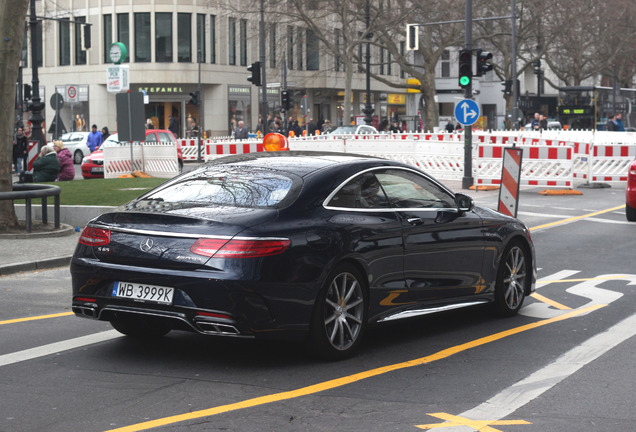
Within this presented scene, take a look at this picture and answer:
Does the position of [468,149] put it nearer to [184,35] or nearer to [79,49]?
[184,35]

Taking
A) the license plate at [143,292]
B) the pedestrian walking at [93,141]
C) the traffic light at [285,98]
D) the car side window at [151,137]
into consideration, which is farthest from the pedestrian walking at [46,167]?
the traffic light at [285,98]

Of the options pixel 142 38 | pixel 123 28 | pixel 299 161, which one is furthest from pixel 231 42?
pixel 299 161

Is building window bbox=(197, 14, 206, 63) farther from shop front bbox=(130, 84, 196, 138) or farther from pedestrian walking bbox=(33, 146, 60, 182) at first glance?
pedestrian walking bbox=(33, 146, 60, 182)

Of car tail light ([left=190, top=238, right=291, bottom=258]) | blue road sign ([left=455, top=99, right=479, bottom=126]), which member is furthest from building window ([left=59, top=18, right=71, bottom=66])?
car tail light ([left=190, top=238, right=291, bottom=258])

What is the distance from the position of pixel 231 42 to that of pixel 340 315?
2458 inches

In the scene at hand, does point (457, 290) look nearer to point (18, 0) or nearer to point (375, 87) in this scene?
point (18, 0)

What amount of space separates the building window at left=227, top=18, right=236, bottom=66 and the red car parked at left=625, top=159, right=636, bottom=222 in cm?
5158

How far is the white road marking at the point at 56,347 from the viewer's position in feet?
24.3

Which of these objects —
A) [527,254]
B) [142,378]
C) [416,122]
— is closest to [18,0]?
[527,254]

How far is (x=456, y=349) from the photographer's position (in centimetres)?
789

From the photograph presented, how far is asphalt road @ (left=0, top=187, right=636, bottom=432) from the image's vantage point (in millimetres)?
5816

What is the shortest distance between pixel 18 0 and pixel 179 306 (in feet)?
30.9

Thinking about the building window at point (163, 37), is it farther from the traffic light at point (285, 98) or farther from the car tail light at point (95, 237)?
the car tail light at point (95, 237)

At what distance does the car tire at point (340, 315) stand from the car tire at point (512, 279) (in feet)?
6.60
